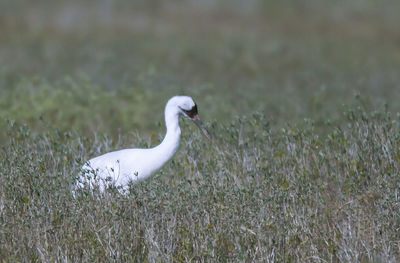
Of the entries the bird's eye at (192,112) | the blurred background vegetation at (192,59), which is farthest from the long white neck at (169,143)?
the blurred background vegetation at (192,59)

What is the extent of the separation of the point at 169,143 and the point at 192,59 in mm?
12954

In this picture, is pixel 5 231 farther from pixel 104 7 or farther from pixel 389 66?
pixel 104 7

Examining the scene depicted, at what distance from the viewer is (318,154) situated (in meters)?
8.95

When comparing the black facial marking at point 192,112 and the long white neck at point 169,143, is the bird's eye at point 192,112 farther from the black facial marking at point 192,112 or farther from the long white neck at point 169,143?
the long white neck at point 169,143

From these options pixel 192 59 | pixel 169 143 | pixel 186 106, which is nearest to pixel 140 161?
pixel 169 143

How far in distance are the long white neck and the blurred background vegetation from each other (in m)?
3.30

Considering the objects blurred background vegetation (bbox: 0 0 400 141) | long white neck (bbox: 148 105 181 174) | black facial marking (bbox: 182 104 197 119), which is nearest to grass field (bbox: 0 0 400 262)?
blurred background vegetation (bbox: 0 0 400 141)

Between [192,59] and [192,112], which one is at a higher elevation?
[192,59]

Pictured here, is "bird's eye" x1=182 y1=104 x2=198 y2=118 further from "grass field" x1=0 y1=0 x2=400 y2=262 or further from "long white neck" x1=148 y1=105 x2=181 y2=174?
"grass field" x1=0 y1=0 x2=400 y2=262

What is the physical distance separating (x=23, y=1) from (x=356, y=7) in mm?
11183

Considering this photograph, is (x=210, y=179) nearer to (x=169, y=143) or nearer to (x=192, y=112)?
(x=169, y=143)

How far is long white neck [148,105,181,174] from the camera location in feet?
26.5

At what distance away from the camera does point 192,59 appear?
2092 centimetres

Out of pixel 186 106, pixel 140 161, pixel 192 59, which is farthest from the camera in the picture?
pixel 192 59
